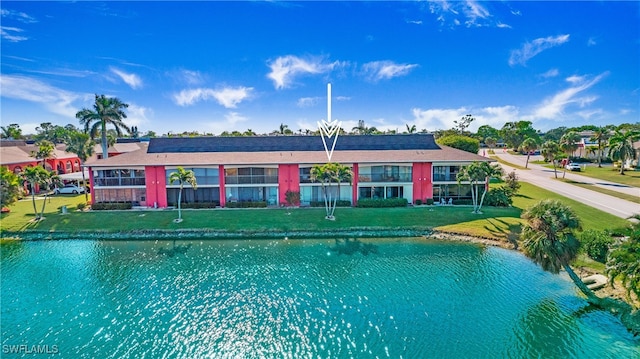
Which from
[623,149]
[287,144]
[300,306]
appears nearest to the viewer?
[300,306]

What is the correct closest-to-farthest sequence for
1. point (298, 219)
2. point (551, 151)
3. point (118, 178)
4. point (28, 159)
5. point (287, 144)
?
point (298, 219) < point (118, 178) < point (287, 144) < point (28, 159) < point (551, 151)

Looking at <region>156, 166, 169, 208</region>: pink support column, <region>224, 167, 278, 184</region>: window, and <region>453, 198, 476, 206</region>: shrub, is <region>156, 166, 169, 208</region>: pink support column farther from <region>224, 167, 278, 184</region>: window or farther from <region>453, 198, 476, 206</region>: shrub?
<region>453, 198, 476, 206</region>: shrub

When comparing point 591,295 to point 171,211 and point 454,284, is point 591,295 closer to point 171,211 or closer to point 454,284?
point 454,284

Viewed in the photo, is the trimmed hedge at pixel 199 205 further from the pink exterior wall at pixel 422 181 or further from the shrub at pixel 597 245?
the shrub at pixel 597 245

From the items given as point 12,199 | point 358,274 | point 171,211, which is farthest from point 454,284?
point 12,199

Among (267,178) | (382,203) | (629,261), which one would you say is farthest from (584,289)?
(267,178)

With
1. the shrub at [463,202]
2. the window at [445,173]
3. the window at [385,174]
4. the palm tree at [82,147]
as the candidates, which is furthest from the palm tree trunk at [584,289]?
the palm tree at [82,147]

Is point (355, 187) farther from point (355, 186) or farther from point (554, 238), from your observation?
point (554, 238)
